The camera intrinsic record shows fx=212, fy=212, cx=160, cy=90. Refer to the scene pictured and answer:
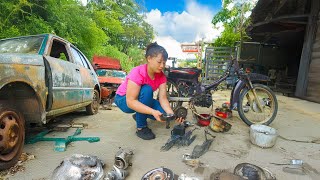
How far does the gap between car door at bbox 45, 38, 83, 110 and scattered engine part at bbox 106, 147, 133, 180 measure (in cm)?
124

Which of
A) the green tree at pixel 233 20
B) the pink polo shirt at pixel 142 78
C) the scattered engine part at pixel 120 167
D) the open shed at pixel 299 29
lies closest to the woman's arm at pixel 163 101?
the pink polo shirt at pixel 142 78

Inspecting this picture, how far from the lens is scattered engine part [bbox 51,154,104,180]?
178 centimetres

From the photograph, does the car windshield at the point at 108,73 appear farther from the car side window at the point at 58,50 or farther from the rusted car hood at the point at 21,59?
the rusted car hood at the point at 21,59

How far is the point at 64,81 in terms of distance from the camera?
2.95m

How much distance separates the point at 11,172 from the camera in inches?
75.6

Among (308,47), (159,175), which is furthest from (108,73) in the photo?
(308,47)

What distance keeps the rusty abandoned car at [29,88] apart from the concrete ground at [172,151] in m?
0.33

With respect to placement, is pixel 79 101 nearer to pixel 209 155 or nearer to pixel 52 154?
pixel 52 154

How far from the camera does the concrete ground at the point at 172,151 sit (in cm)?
209

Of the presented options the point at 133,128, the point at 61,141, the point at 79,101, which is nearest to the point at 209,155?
the point at 133,128

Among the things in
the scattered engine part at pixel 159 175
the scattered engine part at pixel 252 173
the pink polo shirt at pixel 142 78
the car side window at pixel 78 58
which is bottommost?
the scattered engine part at pixel 252 173

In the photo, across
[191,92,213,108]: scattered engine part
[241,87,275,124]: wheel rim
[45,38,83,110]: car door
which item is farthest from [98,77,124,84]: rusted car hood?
[241,87,275,124]: wheel rim

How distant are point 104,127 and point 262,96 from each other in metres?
2.80

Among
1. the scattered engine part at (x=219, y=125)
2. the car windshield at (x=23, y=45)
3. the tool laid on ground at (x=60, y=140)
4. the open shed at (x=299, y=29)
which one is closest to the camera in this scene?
the tool laid on ground at (x=60, y=140)
